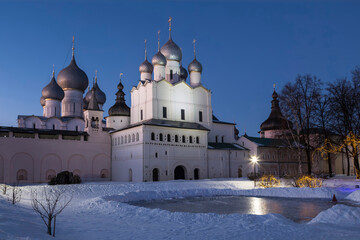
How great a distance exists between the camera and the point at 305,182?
80.1ft

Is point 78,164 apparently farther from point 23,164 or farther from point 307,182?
point 307,182

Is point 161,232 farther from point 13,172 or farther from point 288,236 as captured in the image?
point 13,172

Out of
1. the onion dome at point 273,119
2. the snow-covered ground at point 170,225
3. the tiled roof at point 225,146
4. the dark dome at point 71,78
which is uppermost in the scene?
the dark dome at point 71,78

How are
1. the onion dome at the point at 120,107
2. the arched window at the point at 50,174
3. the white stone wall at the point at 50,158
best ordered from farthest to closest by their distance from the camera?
1. the onion dome at the point at 120,107
2. the arched window at the point at 50,174
3. the white stone wall at the point at 50,158

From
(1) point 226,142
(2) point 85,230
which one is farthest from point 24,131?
(2) point 85,230

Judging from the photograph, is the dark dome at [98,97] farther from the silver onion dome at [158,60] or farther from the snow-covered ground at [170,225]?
the snow-covered ground at [170,225]

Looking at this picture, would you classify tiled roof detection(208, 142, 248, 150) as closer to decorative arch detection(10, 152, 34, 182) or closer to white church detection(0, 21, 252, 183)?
white church detection(0, 21, 252, 183)

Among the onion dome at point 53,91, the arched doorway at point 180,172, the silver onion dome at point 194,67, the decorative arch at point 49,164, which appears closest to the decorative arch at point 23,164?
the decorative arch at point 49,164

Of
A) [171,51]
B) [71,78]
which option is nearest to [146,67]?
[171,51]

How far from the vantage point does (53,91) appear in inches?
1854

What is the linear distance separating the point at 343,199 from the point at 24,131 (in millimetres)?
30170

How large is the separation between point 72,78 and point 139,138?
1716cm

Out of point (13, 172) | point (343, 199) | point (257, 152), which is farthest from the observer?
point (257, 152)

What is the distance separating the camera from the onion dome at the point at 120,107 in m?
44.2
